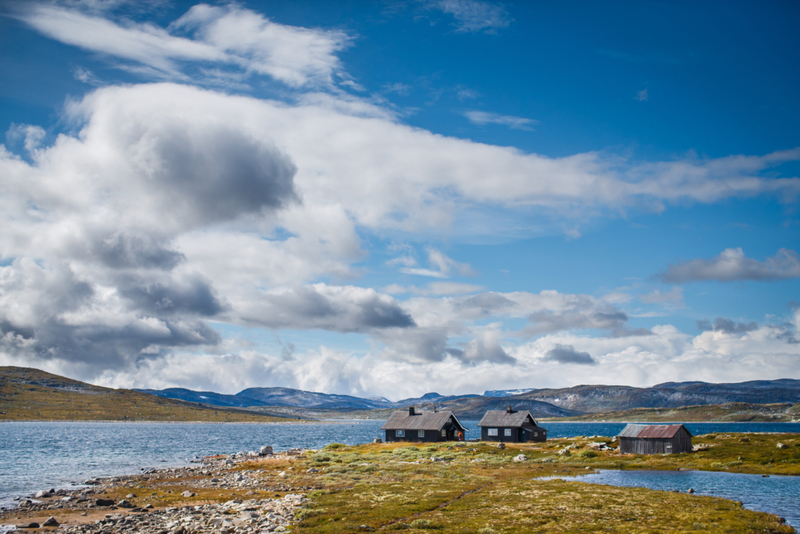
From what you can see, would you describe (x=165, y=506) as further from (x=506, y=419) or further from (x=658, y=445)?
(x=506, y=419)

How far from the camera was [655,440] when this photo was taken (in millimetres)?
72438

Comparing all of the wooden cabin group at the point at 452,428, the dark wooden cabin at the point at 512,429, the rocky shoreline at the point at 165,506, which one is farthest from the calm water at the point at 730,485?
the wooden cabin group at the point at 452,428

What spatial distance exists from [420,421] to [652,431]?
44133 millimetres

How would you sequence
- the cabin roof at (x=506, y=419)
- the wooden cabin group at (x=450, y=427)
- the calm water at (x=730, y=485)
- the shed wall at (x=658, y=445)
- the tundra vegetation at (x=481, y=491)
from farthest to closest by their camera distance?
the cabin roof at (x=506, y=419) → the wooden cabin group at (x=450, y=427) → the shed wall at (x=658, y=445) → the calm water at (x=730, y=485) → the tundra vegetation at (x=481, y=491)

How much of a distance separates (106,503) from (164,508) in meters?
6.61

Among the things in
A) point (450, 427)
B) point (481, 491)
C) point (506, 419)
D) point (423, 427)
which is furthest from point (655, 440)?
point (423, 427)

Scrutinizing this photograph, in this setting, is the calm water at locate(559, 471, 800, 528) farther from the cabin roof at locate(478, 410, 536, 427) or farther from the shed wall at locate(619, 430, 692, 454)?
the cabin roof at locate(478, 410, 536, 427)

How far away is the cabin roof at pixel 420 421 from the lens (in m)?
102

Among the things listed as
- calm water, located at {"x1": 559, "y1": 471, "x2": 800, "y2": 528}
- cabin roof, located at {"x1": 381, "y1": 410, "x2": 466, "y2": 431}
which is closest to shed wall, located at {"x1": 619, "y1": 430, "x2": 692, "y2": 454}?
calm water, located at {"x1": 559, "y1": 471, "x2": 800, "y2": 528}

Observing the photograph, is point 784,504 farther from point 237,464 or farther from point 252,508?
point 237,464

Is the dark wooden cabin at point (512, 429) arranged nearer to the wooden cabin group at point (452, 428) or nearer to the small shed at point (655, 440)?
the wooden cabin group at point (452, 428)

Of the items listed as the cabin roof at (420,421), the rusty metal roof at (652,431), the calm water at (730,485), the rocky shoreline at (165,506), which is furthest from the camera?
the cabin roof at (420,421)

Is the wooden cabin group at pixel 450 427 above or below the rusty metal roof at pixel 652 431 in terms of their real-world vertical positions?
below

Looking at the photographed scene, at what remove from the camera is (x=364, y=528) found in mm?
27844
